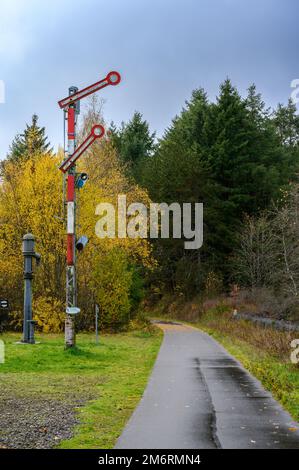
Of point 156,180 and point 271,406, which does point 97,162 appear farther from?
point 271,406

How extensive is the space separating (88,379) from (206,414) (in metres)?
5.30

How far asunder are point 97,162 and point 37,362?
2278 centimetres

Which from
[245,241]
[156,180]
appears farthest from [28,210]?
[156,180]

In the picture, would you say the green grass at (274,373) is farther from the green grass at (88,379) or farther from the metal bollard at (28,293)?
the metal bollard at (28,293)

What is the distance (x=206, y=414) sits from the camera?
10219mm

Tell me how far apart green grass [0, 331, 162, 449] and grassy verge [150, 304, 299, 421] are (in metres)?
2.68

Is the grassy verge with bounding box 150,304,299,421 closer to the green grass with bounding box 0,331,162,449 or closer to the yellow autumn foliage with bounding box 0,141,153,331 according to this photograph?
the green grass with bounding box 0,331,162,449

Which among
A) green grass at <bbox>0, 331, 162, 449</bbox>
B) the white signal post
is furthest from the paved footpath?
the white signal post

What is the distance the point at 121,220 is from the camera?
3319 cm

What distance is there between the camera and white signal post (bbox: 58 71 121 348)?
19.9 meters

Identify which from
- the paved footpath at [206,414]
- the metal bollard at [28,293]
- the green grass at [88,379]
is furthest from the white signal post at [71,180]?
the paved footpath at [206,414]

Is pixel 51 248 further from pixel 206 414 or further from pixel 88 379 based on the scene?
pixel 206 414

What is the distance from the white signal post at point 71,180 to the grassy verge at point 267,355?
17.7 feet

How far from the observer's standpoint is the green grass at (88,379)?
948 cm
